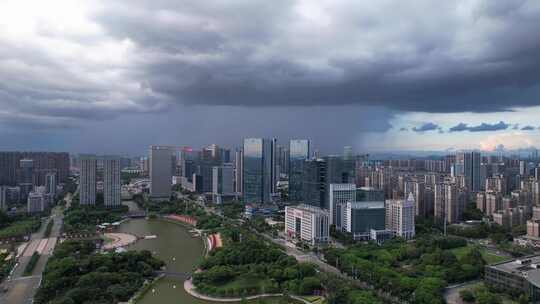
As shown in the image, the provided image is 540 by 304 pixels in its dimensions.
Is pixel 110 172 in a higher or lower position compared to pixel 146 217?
higher

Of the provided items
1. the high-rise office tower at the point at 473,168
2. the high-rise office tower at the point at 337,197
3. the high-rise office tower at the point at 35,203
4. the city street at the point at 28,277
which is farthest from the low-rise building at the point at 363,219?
the high-rise office tower at the point at 35,203

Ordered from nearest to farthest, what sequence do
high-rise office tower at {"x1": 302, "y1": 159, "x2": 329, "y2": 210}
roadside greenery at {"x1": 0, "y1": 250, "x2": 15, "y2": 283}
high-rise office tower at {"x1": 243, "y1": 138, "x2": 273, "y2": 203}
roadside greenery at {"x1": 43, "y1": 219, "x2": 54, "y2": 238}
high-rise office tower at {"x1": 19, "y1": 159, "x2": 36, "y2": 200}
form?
roadside greenery at {"x1": 0, "y1": 250, "x2": 15, "y2": 283} < roadside greenery at {"x1": 43, "y1": 219, "x2": 54, "y2": 238} < high-rise office tower at {"x1": 302, "y1": 159, "x2": 329, "y2": 210} < high-rise office tower at {"x1": 243, "y1": 138, "x2": 273, "y2": 203} < high-rise office tower at {"x1": 19, "y1": 159, "x2": 36, "y2": 200}

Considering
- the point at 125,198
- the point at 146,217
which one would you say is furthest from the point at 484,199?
the point at 125,198

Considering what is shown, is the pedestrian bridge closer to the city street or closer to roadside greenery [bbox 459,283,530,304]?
the city street

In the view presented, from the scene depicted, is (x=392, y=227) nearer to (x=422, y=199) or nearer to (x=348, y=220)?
(x=348, y=220)

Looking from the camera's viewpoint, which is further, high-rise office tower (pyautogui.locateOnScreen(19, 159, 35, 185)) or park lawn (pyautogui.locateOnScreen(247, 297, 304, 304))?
high-rise office tower (pyautogui.locateOnScreen(19, 159, 35, 185))

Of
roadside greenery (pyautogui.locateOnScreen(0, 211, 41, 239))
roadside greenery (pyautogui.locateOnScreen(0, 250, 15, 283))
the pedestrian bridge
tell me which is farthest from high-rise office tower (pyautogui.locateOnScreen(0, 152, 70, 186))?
the pedestrian bridge
